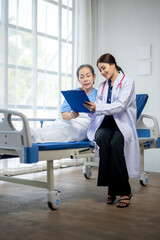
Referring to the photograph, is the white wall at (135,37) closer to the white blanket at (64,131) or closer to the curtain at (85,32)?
the curtain at (85,32)

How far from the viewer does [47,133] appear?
2.77 m

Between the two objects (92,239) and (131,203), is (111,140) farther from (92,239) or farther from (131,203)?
(92,239)

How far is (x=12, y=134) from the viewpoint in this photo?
2.45 metres

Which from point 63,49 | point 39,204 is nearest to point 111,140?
point 39,204

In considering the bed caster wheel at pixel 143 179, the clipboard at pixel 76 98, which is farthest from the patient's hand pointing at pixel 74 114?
the bed caster wheel at pixel 143 179

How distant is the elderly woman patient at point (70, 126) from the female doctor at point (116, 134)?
0.16 meters

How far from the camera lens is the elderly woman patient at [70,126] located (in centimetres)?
275

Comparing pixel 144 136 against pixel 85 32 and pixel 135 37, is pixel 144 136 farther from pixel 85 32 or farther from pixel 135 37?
pixel 85 32

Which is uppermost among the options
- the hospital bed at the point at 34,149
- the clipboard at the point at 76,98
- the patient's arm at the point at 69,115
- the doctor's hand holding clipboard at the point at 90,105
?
the clipboard at the point at 76,98

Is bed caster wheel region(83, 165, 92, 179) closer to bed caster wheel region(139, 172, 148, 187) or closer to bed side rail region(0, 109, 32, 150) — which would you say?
bed caster wheel region(139, 172, 148, 187)

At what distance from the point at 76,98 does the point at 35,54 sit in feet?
6.12

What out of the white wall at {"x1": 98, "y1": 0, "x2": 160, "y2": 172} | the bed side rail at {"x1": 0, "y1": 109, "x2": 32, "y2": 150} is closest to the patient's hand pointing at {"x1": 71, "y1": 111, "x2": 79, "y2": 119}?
the bed side rail at {"x1": 0, "y1": 109, "x2": 32, "y2": 150}

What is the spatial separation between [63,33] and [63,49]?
0.22 meters

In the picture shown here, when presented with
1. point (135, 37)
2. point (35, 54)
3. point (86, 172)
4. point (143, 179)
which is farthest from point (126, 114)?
point (135, 37)
